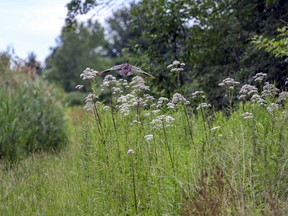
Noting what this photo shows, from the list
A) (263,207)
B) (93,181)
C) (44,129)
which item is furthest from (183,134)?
(44,129)

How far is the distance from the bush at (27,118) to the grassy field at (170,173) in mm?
2219

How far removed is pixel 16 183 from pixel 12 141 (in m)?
2.49

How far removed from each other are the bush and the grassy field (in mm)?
2219

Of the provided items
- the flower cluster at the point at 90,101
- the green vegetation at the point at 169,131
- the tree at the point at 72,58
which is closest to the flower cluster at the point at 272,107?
the green vegetation at the point at 169,131

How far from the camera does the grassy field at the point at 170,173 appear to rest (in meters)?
3.70

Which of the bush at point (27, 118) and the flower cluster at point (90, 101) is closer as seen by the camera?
the flower cluster at point (90, 101)

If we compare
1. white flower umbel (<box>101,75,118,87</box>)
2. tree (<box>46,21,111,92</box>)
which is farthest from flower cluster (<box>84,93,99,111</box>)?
tree (<box>46,21,111,92</box>)

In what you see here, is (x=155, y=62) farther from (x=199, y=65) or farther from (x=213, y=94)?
(x=213, y=94)

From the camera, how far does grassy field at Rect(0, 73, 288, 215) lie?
3697mm

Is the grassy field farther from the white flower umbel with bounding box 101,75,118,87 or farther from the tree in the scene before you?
the tree

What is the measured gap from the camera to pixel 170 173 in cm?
418

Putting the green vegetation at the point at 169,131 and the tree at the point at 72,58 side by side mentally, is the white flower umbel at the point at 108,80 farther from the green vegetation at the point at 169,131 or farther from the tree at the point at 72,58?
the tree at the point at 72,58

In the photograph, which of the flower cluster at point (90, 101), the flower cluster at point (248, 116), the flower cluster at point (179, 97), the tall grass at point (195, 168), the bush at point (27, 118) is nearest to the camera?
the tall grass at point (195, 168)

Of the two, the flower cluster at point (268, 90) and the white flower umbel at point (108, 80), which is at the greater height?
the white flower umbel at point (108, 80)
